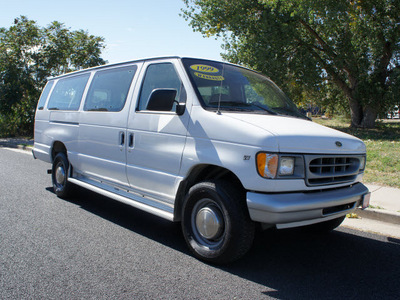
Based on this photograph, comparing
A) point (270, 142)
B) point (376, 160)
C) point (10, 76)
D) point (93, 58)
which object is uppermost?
point (93, 58)

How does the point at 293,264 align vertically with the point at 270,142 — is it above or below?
below

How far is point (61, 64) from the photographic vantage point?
20.7 meters

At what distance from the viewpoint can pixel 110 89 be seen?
507 centimetres

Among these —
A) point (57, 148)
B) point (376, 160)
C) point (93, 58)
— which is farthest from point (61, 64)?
point (376, 160)

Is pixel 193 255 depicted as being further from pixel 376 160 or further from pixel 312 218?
pixel 376 160

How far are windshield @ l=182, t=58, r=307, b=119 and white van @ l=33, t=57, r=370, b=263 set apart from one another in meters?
0.02

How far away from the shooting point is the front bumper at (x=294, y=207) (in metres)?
3.10

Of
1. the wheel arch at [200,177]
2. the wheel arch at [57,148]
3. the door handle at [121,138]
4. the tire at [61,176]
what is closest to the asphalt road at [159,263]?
the wheel arch at [200,177]

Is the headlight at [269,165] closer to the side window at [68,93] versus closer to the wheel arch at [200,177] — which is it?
the wheel arch at [200,177]

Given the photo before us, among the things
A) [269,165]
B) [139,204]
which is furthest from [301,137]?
[139,204]

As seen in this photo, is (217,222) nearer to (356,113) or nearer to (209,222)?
(209,222)

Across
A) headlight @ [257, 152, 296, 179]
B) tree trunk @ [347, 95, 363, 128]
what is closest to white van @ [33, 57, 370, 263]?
headlight @ [257, 152, 296, 179]

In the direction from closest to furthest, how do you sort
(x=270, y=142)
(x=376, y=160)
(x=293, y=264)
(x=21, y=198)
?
(x=270, y=142), (x=293, y=264), (x=21, y=198), (x=376, y=160)

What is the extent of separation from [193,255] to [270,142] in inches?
61.6
